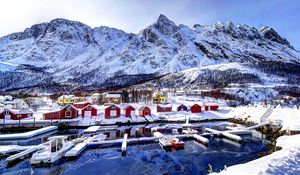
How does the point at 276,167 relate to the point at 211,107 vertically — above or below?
above

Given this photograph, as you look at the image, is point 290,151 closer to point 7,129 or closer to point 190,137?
point 190,137

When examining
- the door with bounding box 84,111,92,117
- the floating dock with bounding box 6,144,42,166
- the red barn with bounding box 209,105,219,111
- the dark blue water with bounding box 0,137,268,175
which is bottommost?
the dark blue water with bounding box 0,137,268,175

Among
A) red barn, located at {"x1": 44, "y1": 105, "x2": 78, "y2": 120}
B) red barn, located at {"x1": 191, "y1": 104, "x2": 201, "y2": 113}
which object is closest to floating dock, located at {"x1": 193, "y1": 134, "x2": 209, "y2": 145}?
red barn, located at {"x1": 191, "y1": 104, "x2": 201, "y2": 113}

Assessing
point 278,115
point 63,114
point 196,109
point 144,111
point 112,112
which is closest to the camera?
point 278,115

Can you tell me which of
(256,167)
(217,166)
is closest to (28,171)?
(217,166)

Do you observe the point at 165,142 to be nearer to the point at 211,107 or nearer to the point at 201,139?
the point at 201,139

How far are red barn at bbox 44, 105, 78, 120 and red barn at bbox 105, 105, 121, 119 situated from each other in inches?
328

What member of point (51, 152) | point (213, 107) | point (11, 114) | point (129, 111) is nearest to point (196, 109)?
point (213, 107)

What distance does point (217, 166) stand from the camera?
1069 inches

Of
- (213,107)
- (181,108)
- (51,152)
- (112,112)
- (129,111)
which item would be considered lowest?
(51,152)

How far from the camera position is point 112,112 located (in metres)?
63.3

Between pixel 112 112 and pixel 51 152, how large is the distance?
108 ft

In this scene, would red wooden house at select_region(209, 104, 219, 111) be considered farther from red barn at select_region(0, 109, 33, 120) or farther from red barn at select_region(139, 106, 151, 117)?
red barn at select_region(0, 109, 33, 120)

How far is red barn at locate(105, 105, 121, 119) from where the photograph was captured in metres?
62.7
